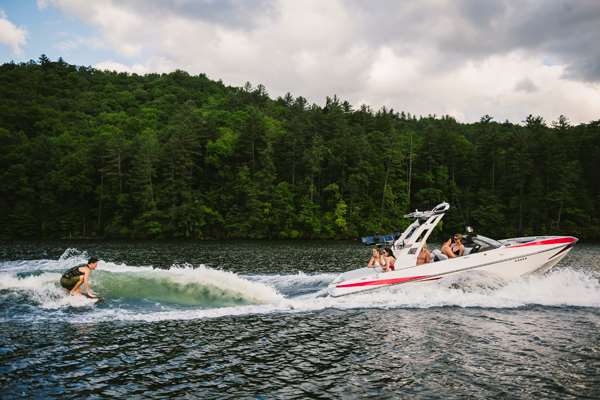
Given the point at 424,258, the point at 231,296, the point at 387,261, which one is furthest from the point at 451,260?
the point at 231,296

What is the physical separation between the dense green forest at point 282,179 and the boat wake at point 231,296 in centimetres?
4857

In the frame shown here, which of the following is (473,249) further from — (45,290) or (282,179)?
(282,179)

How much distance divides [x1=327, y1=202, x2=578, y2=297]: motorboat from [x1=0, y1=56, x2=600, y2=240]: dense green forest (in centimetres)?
4977

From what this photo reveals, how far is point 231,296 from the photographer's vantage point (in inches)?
642

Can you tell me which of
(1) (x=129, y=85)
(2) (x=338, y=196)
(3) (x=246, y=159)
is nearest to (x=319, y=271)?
(2) (x=338, y=196)

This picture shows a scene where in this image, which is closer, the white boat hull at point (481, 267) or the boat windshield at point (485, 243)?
the white boat hull at point (481, 267)

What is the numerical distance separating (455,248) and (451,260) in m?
1.23

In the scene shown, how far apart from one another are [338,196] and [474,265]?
55.5 m

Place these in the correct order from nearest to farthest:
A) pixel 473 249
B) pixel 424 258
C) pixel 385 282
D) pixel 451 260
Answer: pixel 385 282
pixel 451 260
pixel 473 249
pixel 424 258

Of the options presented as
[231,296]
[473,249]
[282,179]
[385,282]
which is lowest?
[231,296]

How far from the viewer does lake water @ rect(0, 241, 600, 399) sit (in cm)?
835

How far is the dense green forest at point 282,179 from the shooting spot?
66.8 m

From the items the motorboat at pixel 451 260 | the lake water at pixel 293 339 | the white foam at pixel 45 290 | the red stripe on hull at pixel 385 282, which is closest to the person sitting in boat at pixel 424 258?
the motorboat at pixel 451 260

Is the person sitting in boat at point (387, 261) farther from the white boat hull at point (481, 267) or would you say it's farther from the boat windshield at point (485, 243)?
the boat windshield at point (485, 243)
